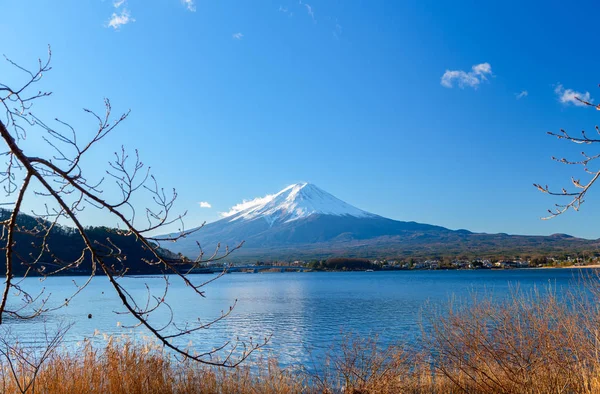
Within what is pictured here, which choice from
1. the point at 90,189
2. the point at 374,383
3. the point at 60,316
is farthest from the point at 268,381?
the point at 60,316

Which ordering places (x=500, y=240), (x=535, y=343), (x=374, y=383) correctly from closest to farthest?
(x=374, y=383) < (x=535, y=343) < (x=500, y=240)

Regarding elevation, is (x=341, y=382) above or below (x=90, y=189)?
below

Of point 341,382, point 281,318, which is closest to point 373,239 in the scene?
point 281,318

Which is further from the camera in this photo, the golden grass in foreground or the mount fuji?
the mount fuji

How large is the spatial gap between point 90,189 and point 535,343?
7.50 m

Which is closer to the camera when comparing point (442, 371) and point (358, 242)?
point (442, 371)

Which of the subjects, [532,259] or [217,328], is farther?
[532,259]

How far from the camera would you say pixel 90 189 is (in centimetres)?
267

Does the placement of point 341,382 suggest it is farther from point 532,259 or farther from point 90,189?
point 532,259

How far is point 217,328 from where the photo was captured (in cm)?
2306

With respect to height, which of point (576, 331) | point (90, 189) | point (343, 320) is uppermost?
point (90, 189)

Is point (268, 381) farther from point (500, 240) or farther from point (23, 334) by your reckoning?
point (500, 240)

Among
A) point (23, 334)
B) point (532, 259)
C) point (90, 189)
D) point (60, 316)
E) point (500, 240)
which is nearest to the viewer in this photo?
point (90, 189)

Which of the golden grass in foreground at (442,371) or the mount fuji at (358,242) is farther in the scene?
the mount fuji at (358,242)
